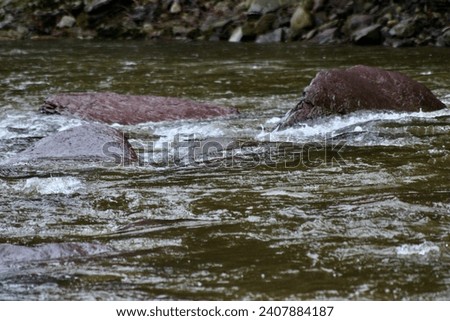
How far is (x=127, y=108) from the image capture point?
848cm

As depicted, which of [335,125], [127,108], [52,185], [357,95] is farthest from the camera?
[127,108]

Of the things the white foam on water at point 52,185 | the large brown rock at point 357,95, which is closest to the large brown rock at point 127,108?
the large brown rock at point 357,95

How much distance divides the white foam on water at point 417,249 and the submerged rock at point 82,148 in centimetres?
282

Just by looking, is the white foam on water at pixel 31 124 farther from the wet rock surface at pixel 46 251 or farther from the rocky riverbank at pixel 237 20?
the rocky riverbank at pixel 237 20

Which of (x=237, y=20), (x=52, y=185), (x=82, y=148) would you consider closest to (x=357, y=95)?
(x=82, y=148)

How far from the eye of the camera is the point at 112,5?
19.0m

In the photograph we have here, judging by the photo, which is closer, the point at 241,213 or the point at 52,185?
the point at 241,213

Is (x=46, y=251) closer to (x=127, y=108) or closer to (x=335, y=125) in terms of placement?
(x=335, y=125)

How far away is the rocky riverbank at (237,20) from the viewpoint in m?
15.1

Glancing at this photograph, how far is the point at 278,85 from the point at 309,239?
659 cm

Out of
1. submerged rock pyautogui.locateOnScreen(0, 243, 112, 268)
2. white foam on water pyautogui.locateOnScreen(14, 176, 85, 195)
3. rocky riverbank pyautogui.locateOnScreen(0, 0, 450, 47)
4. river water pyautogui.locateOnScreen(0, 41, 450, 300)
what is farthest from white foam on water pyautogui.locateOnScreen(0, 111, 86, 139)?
rocky riverbank pyautogui.locateOnScreen(0, 0, 450, 47)

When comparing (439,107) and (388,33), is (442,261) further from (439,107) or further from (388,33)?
(388,33)

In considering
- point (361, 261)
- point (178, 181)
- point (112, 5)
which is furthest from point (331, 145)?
point (112, 5)

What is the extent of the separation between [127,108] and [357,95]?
2.35m
